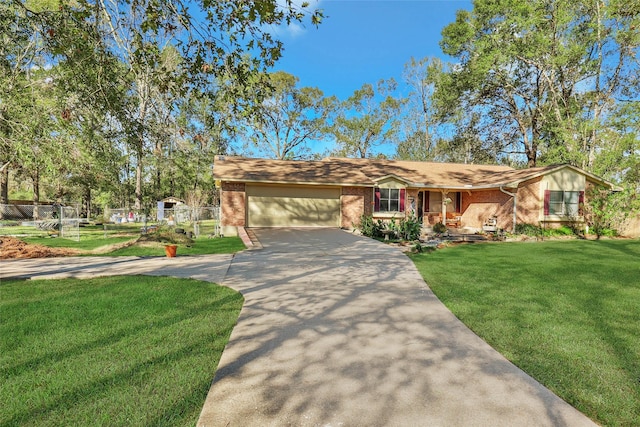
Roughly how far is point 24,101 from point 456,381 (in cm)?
1064

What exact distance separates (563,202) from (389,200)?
8792mm

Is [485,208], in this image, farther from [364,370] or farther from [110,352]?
[110,352]

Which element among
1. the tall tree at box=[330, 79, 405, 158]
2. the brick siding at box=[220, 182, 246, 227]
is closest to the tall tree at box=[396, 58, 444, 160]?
the tall tree at box=[330, 79, 405, 158]

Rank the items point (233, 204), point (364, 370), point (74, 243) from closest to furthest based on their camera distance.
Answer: point (364, 370), point (74, 243), point (233, 204)

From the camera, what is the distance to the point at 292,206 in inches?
697

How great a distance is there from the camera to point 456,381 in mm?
2803

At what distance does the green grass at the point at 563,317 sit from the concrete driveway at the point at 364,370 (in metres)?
0.29

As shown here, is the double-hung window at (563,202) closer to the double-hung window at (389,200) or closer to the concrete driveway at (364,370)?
the double-hung window at (389,200)

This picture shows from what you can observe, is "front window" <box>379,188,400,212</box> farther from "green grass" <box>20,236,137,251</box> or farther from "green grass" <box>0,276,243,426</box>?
"green grass" <box>0,276,243,426</box>

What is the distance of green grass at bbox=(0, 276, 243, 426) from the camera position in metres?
2.33

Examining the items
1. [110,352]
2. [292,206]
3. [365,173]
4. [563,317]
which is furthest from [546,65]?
[110,352]

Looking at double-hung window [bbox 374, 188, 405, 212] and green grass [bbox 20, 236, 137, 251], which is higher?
double-hung window [bbox 374, 188, 405, 212]

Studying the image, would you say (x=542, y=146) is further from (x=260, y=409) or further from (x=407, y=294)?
(x=260, y=409)

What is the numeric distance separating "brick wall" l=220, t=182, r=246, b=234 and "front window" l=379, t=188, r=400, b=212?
7653 millimetres
